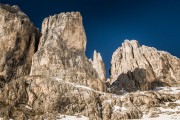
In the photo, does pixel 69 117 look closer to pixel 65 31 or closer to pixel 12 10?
pixel 65 31

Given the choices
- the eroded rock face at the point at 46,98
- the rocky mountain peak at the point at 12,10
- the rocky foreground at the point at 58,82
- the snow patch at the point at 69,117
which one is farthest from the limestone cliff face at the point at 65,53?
the snow patch at the point at 69,117

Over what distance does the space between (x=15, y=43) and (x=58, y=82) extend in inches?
1085

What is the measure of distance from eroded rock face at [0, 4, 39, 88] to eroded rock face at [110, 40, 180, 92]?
48.6 metres

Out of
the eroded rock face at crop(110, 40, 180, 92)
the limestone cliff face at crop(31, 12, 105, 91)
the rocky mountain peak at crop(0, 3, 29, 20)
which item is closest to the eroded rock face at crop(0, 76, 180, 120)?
the limestone cliff face at crop(31, 12, 105, 91)

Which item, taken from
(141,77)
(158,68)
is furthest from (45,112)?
(158,68)

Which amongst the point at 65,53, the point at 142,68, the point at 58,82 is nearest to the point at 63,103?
the point at 58,82

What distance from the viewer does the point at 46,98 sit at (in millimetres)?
103688

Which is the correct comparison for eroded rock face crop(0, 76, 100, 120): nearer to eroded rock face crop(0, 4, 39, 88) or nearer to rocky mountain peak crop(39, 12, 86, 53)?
eroded rock face crop(0, 4, 39, 88)

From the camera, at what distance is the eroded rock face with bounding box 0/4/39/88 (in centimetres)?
11819

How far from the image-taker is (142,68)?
570 feet

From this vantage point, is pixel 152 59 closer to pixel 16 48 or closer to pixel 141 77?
pixel 141 77

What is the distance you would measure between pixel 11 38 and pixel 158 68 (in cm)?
8600

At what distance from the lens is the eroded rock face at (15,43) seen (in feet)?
388

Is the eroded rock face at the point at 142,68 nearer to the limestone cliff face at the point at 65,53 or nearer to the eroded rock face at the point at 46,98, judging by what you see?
the limestone cliff face at the point at 65,53
